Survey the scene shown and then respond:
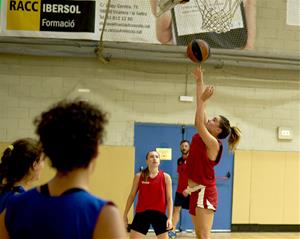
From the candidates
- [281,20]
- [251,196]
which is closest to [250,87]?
[281,20]

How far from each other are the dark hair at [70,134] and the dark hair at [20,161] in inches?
30.0

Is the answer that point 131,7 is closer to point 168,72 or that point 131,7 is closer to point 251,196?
point 168,72

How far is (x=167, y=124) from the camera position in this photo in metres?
8.38

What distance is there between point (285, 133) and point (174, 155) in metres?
2.21

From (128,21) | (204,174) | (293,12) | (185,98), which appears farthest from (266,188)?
(204,174)

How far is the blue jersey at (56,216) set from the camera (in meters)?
1.25

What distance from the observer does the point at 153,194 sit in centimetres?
503

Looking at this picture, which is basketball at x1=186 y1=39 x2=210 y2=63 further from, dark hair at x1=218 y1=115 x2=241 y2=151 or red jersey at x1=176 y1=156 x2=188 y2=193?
red jersey at x1=176 y1=156 x2=188 y2=193

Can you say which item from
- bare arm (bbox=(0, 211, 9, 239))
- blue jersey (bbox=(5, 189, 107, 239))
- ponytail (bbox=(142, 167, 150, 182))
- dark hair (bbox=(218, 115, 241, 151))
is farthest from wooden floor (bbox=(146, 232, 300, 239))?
blue jersey (bbox=(5, 189, 107, 239))

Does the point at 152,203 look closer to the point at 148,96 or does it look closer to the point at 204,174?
the point at 204,174

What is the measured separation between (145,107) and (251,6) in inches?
106

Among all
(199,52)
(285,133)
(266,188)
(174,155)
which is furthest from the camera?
(285,133)

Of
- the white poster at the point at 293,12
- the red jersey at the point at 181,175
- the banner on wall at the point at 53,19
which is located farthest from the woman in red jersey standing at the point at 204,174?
the white poster at the point at 293,12

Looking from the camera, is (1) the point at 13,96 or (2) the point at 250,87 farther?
(2) the point at 250,87
